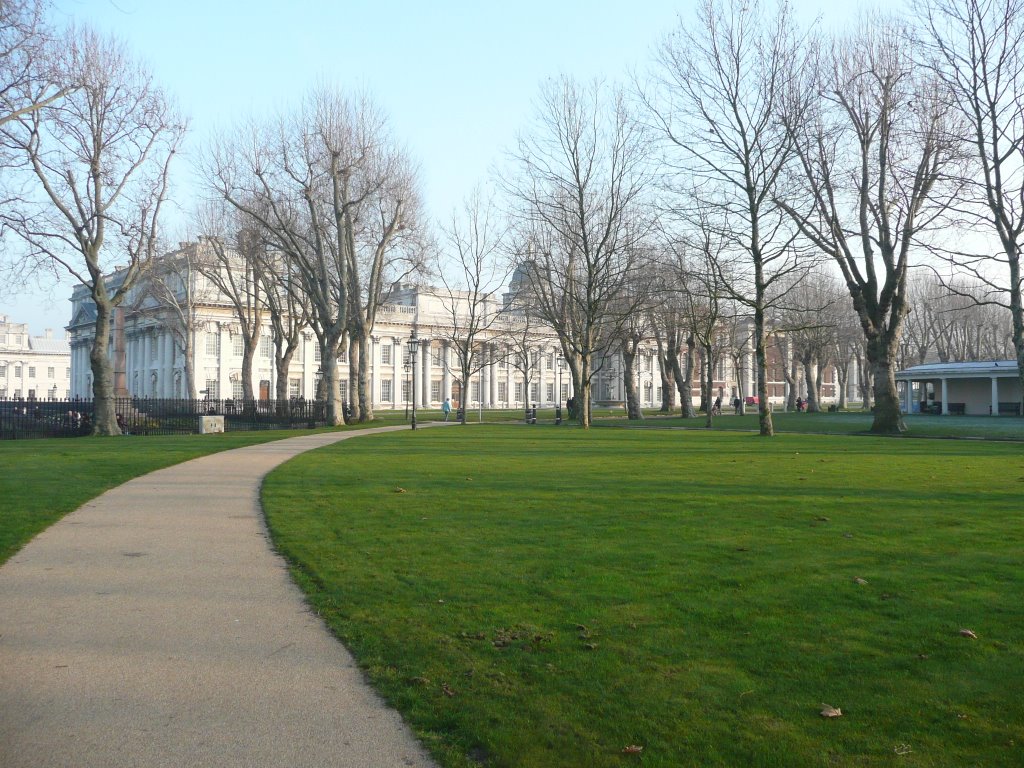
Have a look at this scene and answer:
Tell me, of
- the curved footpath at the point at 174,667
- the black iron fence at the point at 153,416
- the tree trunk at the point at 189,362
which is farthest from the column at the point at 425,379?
the curved footpath at the point at 174,667

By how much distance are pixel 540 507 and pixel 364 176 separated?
1267 inches

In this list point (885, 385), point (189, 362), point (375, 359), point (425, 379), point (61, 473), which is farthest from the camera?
point (425, 379)

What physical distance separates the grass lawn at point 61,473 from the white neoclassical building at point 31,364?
122148 mm

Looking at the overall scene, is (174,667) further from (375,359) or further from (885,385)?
(375,359)

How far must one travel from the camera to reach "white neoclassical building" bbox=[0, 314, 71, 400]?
13450 cm

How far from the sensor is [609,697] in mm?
4516

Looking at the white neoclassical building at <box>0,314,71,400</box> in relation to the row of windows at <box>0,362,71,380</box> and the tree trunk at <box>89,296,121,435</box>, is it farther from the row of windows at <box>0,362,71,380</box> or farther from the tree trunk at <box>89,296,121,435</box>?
the tree trunk at <box>89,296,121,435</box>

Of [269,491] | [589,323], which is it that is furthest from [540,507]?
[589,323]

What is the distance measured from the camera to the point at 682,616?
600 centimetres

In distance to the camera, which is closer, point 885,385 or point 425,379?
point 885,385

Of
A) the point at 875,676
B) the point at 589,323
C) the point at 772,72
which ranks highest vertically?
the point at 772,72

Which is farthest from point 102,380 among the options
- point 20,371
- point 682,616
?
point 20,371

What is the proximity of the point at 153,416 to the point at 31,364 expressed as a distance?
384 ft

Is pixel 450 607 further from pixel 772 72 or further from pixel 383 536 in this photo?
pixel 772 72
